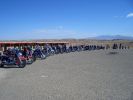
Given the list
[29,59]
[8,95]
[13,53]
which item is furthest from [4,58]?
[8,95]

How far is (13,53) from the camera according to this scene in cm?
2255

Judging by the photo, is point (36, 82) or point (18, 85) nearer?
point (18, 85)

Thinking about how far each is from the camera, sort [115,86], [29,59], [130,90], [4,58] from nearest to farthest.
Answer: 1. [130,90]
2. [115,86]
3. [4,58]
4. [29,59]

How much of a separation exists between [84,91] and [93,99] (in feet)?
5.05

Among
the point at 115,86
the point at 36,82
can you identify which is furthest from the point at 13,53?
the point at 115,86

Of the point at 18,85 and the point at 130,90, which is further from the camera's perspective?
the point at 18,85

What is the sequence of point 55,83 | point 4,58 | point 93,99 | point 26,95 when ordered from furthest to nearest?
1. point 4,58
2. point 55,83
3. point 26,95
4. point 93,99

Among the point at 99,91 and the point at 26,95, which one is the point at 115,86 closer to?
the point at 99,91

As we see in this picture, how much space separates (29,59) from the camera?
2652cm

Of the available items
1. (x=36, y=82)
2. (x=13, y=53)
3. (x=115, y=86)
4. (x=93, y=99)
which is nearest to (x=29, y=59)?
(x=13, y=53)

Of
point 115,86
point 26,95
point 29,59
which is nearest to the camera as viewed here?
point 26,95

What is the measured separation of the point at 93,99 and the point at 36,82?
188 inches

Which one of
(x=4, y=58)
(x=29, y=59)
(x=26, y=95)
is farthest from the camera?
(x=29, y=59)

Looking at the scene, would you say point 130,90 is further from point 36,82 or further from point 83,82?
point 36,82
